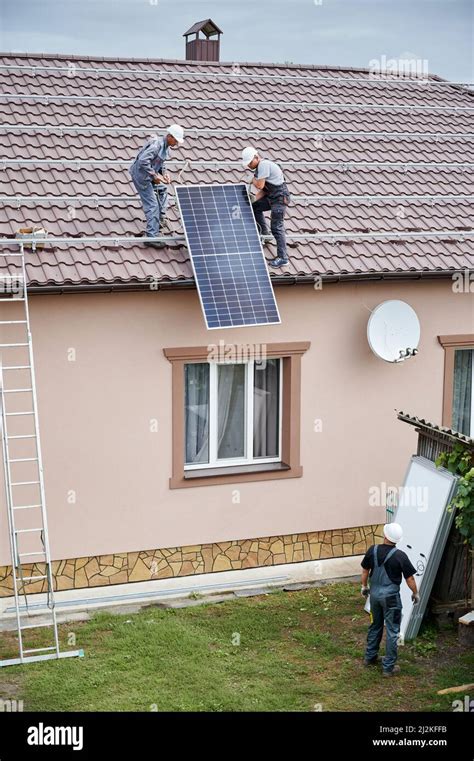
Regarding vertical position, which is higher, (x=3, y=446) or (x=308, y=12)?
(x=308, y=12)

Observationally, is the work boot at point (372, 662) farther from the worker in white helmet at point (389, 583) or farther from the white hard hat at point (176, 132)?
the white hard hat at point (176, 132)

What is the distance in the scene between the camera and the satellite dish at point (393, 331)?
43.0 feet

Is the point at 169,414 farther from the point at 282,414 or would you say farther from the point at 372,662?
the point at 372,662

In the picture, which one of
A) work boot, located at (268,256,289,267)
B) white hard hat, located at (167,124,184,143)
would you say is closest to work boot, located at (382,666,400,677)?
work boot, located at (268,256,289,267)

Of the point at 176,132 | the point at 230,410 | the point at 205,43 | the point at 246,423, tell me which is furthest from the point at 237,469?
the point at 205,43

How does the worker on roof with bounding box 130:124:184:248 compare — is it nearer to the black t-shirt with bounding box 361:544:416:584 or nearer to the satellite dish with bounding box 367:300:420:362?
the satellite dish with bounding box 367:300:420:362

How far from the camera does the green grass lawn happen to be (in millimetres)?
9680

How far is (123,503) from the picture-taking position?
12.4 m

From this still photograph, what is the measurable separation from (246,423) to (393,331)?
91.6 inches

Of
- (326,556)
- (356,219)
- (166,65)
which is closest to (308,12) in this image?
(166,65)

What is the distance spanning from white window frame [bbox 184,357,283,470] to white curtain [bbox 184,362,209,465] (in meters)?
0.06

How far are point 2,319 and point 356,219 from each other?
543 cm
